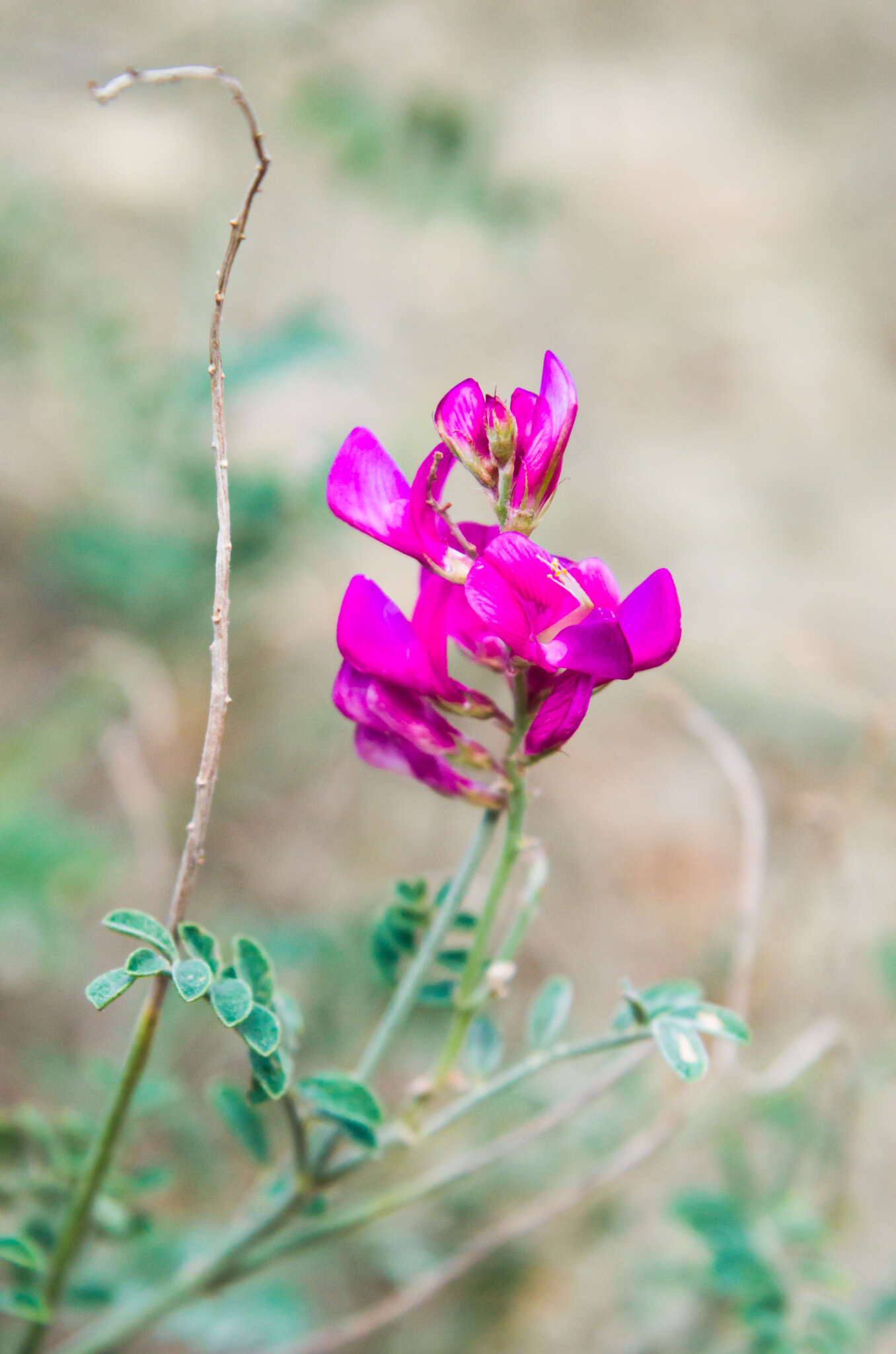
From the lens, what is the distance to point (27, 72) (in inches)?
84.7

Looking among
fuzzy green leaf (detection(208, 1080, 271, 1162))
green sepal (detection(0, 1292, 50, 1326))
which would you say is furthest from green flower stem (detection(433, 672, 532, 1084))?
green sepal (detection(0, 1292, 50, 1326))

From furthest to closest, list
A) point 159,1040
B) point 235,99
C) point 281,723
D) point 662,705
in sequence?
point 662,705 < point 281,723 < point 159,1040 < point 235,99

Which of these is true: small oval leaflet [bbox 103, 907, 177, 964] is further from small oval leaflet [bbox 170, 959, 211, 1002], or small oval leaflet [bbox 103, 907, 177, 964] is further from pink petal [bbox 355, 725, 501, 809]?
pink petal [bbox 355, 725, 501, 809]

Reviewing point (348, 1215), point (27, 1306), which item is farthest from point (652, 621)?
point (27, 1306)

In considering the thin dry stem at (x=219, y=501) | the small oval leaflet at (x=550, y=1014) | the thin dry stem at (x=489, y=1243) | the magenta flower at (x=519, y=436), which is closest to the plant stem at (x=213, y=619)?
the thin dry stem at (x=219, y=501)

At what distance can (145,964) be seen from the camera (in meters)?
0.50

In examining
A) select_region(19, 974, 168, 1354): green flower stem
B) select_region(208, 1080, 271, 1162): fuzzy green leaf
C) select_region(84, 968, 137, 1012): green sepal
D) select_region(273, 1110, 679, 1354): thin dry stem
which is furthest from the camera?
select_region(273, 1110, 679, 1354): thin dry stem

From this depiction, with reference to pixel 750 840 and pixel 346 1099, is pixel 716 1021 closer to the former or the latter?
pixel 346 1099

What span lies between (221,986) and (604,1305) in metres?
1.08

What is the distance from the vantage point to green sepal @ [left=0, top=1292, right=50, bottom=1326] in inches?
25.0

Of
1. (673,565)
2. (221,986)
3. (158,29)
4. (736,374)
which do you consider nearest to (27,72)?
(158,29)

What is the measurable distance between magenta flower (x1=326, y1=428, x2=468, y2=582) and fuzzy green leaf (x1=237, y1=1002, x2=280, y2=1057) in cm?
22

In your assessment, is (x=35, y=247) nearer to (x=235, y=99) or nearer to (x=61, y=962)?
(x=61, y=962)

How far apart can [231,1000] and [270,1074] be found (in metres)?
0.05
